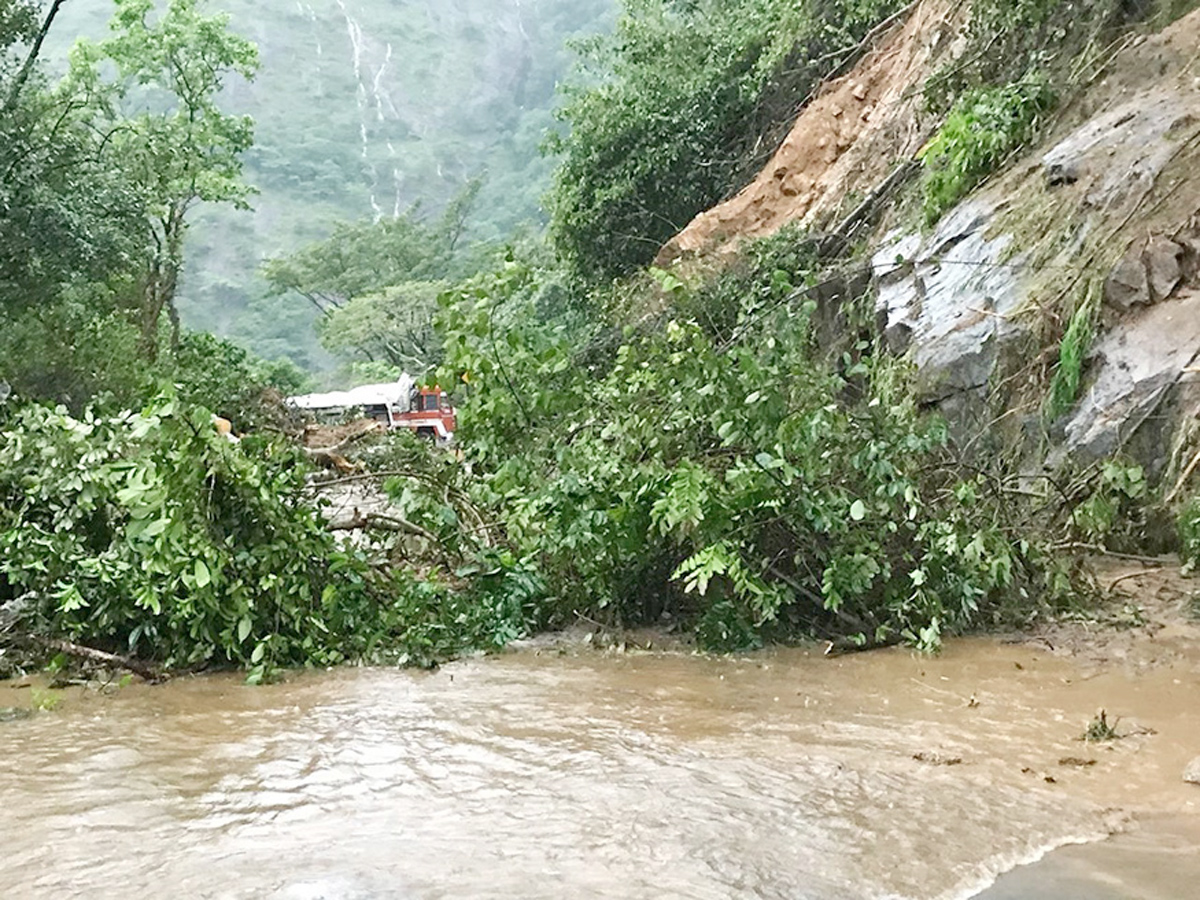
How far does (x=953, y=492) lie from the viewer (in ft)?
19.2

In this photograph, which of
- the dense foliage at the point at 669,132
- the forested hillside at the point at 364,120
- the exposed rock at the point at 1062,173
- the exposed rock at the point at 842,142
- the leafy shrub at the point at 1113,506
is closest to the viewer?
the leafy shrub at the point at 1113,506

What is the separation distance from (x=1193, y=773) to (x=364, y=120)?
266 ft

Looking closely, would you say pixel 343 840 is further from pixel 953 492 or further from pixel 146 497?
pixel 953 492

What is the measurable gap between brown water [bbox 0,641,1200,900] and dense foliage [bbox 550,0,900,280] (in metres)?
13.1

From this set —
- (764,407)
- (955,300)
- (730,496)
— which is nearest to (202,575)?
(730,496)

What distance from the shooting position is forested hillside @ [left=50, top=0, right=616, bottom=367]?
2427 inches

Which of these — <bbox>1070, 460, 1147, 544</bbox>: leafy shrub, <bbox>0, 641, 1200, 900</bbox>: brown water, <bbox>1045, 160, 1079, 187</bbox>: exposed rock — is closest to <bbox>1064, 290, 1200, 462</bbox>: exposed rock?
<bbox>1070, 460, 1147, 544</bbox>: leafy shrub

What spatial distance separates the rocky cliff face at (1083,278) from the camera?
678 cm

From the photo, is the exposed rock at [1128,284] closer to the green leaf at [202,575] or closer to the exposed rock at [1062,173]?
the exposed rock at [1062,173]

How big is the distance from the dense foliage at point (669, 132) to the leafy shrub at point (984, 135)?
6.88 meters

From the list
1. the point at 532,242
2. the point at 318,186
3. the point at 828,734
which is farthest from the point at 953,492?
the point at 318,186

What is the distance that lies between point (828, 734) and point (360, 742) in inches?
63.2

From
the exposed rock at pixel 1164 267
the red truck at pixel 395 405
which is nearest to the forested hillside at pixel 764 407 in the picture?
the exposed rock at pixel 1164 267

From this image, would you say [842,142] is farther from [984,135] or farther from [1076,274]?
[1076,274]
